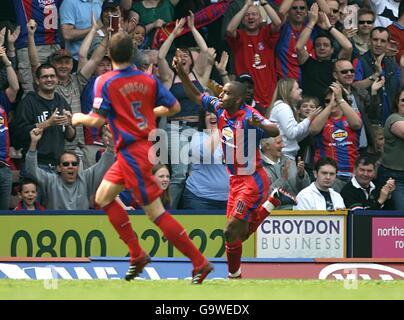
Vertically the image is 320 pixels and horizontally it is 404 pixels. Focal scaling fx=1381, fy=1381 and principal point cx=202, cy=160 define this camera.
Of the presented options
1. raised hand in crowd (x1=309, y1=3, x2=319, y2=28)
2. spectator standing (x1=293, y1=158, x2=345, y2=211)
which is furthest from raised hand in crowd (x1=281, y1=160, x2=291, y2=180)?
raised hand in crowd (x1=309, y1=3, x2=319, y2=28)

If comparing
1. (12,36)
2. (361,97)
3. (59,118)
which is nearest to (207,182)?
(59,118)

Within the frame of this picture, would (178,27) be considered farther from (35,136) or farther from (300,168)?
(35,136)

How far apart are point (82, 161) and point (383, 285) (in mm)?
6330

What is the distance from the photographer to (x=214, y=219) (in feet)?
59.1

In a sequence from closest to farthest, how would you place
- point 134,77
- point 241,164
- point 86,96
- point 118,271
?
point 134,77, point 241,164, point 118,271, point 86,96

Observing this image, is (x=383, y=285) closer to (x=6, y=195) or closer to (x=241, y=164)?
(x=241, y=164)

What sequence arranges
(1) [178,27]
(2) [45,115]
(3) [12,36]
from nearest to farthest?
(2) [45,115]
(3) [12,36]
(1) [178,27]

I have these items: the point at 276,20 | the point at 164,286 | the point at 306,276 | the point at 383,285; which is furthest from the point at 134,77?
the point at 276,20

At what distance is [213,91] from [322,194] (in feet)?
7.14

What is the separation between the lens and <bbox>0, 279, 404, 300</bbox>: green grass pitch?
12.2m

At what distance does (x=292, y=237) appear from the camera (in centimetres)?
1805

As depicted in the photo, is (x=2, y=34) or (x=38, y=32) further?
(x=38, y=32)

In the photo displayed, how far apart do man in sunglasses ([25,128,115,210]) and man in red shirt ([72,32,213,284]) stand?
5.31m

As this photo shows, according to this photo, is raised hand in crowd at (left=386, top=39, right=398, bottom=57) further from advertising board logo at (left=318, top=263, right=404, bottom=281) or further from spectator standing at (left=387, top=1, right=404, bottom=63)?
advertising board logo at (left=318, top=263, right=404, bottom=281)
